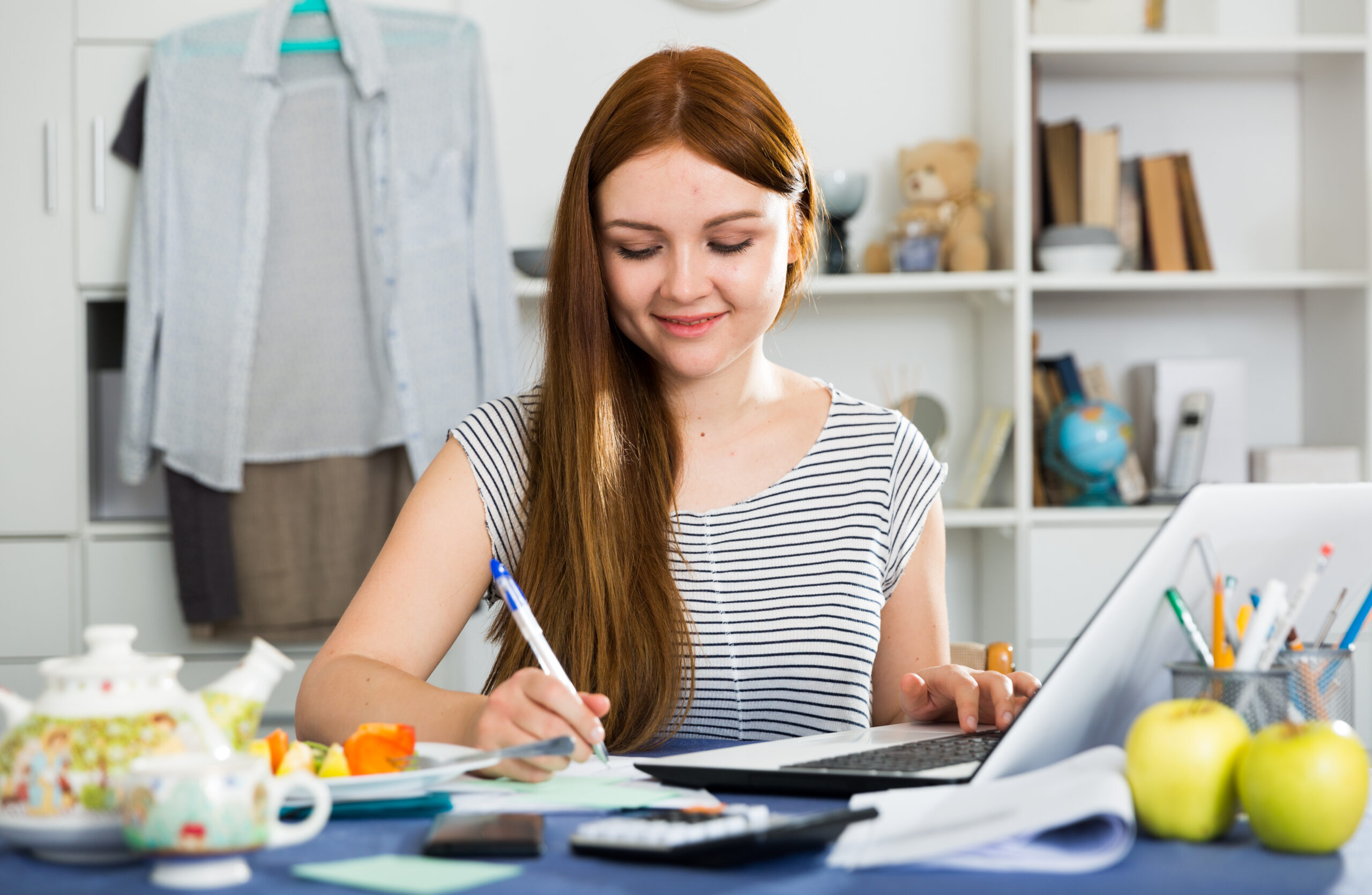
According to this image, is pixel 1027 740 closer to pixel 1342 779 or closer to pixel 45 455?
pixel 1342 779

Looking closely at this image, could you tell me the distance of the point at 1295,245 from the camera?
284cm

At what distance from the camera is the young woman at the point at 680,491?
3.89ft

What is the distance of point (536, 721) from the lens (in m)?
0.78

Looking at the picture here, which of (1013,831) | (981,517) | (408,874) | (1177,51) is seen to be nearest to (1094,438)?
(981,517)

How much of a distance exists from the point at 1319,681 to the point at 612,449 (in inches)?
28.2

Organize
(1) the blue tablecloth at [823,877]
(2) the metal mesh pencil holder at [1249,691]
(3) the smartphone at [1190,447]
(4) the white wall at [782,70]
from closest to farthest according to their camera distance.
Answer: (1) the blue tablecloth at [823,877] → (2) the metal mesh pencil holder at [1249,691] → (3) the smartphone at [1190,447] → (4) the white wall at [782,70]

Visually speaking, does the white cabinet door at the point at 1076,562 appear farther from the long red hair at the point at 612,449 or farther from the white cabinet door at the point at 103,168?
the white cabinet door at the point at 103,168

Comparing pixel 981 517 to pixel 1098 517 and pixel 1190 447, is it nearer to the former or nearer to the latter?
pixel 1098 517

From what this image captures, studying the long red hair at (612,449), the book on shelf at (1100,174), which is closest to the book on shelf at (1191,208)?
the book on shelf at (1100,174)

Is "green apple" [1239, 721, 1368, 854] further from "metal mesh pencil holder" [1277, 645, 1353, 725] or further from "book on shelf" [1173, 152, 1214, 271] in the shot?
"book on shelf" [1173, 152, 1214, 271]

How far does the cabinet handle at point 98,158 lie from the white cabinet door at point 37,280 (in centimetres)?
5

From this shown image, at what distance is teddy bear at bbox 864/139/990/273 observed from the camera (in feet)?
8.67

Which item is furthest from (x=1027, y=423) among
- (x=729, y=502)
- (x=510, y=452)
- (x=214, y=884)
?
(x=214, y=884)

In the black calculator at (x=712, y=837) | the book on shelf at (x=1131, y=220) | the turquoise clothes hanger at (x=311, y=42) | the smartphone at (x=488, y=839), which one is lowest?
the smartphone at (x=488, y=839)
